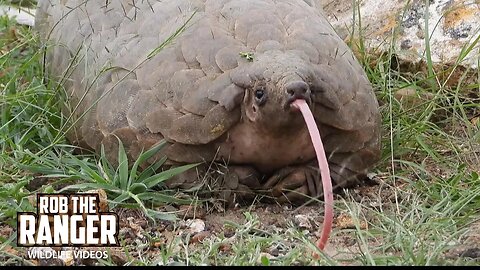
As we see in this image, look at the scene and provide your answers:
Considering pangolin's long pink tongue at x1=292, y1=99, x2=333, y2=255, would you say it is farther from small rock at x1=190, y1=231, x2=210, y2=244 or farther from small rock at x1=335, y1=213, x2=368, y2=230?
small rock at x1=190, y1=231, x2=210, y2=244

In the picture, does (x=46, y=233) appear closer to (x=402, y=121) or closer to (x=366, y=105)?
Result: (x=366, y=105)

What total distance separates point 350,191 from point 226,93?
1.80ft

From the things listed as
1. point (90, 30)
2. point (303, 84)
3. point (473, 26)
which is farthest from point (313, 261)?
point (473, 26)

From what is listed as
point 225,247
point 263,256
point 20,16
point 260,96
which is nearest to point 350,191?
point 260,96

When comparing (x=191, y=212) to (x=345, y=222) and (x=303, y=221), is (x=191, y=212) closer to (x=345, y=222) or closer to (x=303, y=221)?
(x=303, y=221)

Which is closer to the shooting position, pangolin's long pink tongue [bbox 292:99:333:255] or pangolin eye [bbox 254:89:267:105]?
pangolin's long pink tongue [bbox 292:99:333:255]

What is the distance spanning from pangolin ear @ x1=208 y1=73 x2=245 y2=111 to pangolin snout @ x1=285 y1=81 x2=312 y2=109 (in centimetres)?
15

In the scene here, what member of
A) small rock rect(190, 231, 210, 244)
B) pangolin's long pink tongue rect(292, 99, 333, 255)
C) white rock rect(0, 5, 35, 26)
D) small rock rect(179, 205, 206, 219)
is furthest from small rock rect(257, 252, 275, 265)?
white rock rect(0, 5, 35, 26)

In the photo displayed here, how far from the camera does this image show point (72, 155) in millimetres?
3279

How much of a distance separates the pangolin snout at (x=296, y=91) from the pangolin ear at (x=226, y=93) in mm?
154

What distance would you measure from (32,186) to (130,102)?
411 millimetres

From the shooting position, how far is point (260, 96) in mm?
2908

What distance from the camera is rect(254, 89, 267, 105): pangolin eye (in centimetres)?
290

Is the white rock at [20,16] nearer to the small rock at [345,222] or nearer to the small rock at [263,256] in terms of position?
the small rock at [345,222]
